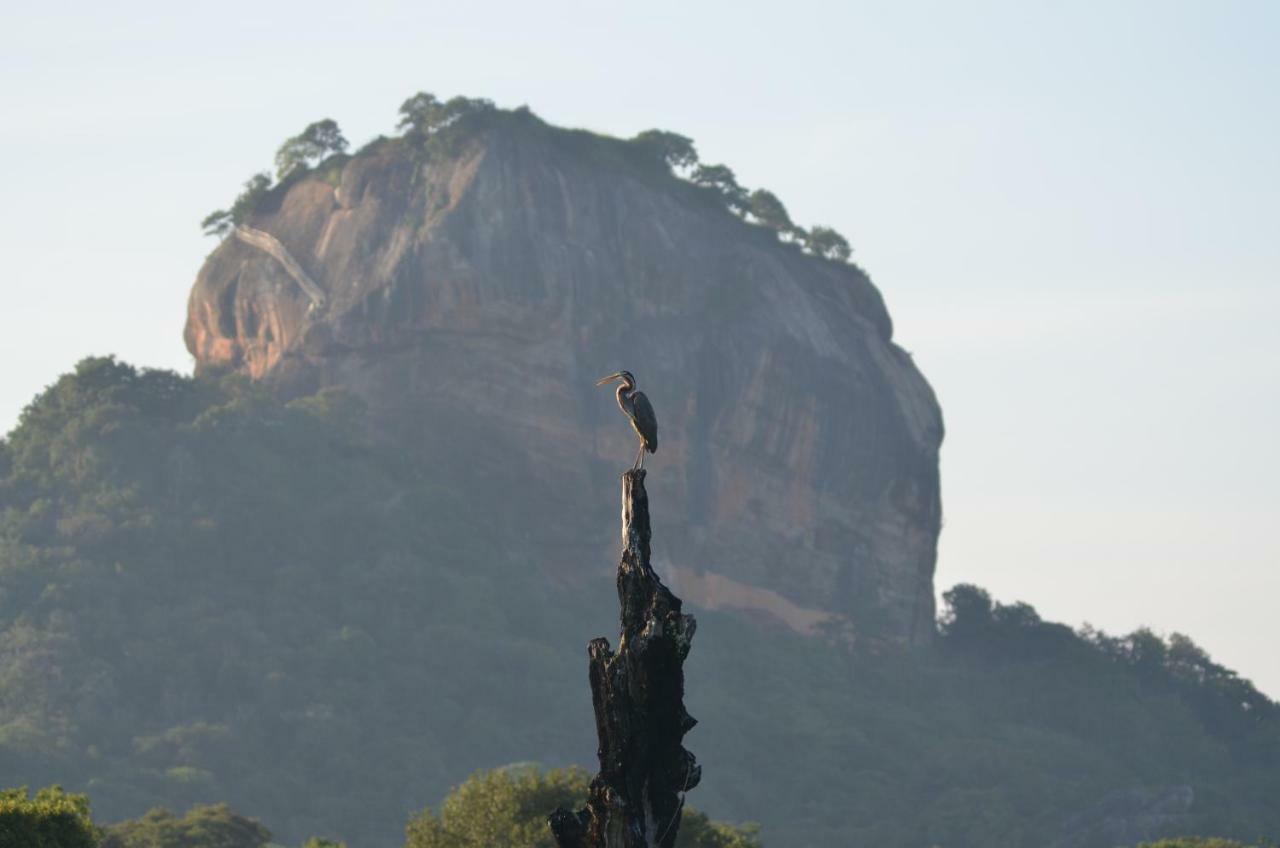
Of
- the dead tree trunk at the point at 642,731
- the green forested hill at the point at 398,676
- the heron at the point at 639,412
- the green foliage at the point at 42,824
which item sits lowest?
the dead tree trunk at the point at 642,731

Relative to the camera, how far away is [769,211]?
4875 inches

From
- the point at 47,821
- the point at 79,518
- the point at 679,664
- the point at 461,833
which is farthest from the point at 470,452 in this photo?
the point at 679,664

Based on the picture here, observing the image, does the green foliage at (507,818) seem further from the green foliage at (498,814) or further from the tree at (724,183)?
the tree at (724,183)

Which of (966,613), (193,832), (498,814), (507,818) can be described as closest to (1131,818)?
(966,613)

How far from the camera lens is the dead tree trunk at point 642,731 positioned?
1536 cm

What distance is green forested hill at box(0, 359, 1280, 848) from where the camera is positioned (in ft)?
292

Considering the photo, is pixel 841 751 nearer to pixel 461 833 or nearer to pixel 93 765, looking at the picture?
pixel 93 765

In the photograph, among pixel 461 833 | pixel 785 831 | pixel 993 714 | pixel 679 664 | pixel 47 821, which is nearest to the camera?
pixel 679 664

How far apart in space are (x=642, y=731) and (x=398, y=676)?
83.1 metres

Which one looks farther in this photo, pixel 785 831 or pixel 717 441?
pixel 717 441

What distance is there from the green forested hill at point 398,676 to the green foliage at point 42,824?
45.7m

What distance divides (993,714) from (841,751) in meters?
11.6

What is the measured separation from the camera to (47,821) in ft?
108

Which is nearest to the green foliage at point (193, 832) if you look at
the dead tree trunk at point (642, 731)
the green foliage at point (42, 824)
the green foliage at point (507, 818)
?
the green foliage at point (507, 818)
